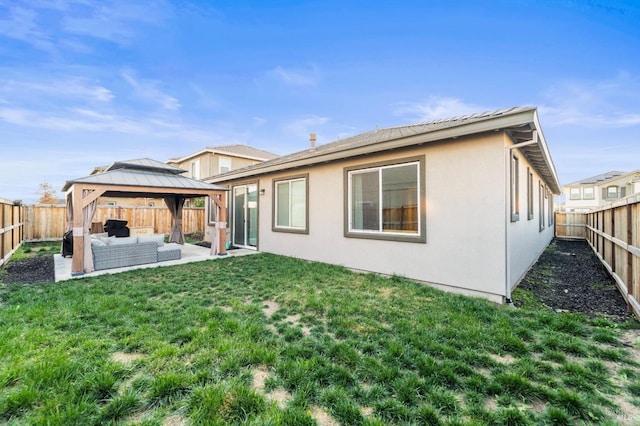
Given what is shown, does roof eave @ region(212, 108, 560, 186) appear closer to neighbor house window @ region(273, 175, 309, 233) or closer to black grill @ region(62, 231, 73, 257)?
neighbor house window @ region(273, 175, 309, 233)

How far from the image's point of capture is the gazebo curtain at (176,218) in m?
11.2

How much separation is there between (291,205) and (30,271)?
21.8ft

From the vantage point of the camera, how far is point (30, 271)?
6.68 meters

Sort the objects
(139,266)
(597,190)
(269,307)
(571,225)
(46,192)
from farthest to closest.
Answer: (597,190), (46,192), (571,225), (139,266), (269,307)

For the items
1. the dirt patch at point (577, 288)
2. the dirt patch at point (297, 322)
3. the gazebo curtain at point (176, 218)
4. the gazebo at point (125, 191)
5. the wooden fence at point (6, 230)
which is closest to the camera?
the dirt patch at point (297, 322)

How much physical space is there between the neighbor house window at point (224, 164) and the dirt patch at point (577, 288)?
16256 millimetres

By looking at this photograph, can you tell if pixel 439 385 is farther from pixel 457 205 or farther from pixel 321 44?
pixel 321 44

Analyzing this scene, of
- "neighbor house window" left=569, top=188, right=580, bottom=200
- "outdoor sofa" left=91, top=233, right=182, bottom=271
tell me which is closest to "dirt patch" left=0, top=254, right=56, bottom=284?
"outdoor sofa" left=91, top=233, right=182, bottom=271

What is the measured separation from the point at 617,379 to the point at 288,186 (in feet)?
24.4

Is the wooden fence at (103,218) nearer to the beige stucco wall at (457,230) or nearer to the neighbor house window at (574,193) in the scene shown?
the beige stucco wall at (457,230)

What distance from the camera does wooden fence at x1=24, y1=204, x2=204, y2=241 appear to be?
11.7 metres

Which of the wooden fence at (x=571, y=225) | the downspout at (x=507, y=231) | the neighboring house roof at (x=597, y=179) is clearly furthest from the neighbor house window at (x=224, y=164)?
the neighboring house roof at (x=597, y=179)

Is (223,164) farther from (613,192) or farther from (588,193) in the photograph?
(588,193)

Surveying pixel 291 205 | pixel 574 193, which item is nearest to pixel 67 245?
pixel 291 205
